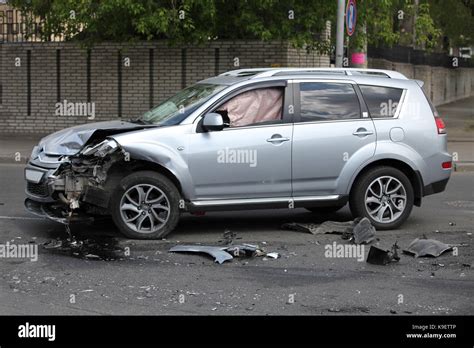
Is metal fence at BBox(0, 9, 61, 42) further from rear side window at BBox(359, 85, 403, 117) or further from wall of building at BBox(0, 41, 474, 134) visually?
rear side window at BBox(359, 85, 403, 117)

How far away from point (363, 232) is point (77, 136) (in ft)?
11.2

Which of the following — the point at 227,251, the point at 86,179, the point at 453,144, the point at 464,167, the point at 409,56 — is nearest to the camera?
the point at 227,251

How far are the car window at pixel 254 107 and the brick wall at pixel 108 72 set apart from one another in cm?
1033

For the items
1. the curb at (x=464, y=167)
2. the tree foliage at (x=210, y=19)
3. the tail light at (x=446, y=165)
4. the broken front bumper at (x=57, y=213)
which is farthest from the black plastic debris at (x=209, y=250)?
the tree foliage at (x=210, y=19)

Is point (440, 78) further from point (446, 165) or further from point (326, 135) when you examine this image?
point (326, 135)

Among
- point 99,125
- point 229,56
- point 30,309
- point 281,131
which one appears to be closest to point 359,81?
point 281,131

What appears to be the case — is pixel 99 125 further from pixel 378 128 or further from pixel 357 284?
pixel 357 284

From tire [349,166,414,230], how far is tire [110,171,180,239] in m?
2.14

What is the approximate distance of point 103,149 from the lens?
28.7 ft

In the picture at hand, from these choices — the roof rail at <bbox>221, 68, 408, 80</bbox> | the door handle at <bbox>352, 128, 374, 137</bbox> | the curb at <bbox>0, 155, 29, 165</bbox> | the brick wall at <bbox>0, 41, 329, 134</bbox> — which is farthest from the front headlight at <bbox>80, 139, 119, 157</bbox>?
the brick wall at <bbox>0, 41, 329, 134</bbox>

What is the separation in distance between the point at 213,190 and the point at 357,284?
2347mm

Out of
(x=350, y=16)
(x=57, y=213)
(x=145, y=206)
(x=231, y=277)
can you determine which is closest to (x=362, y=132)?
(x=145, y=206)

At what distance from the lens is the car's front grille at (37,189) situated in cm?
900

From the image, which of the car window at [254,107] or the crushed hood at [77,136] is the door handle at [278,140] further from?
the crushed hood at [77,136]
